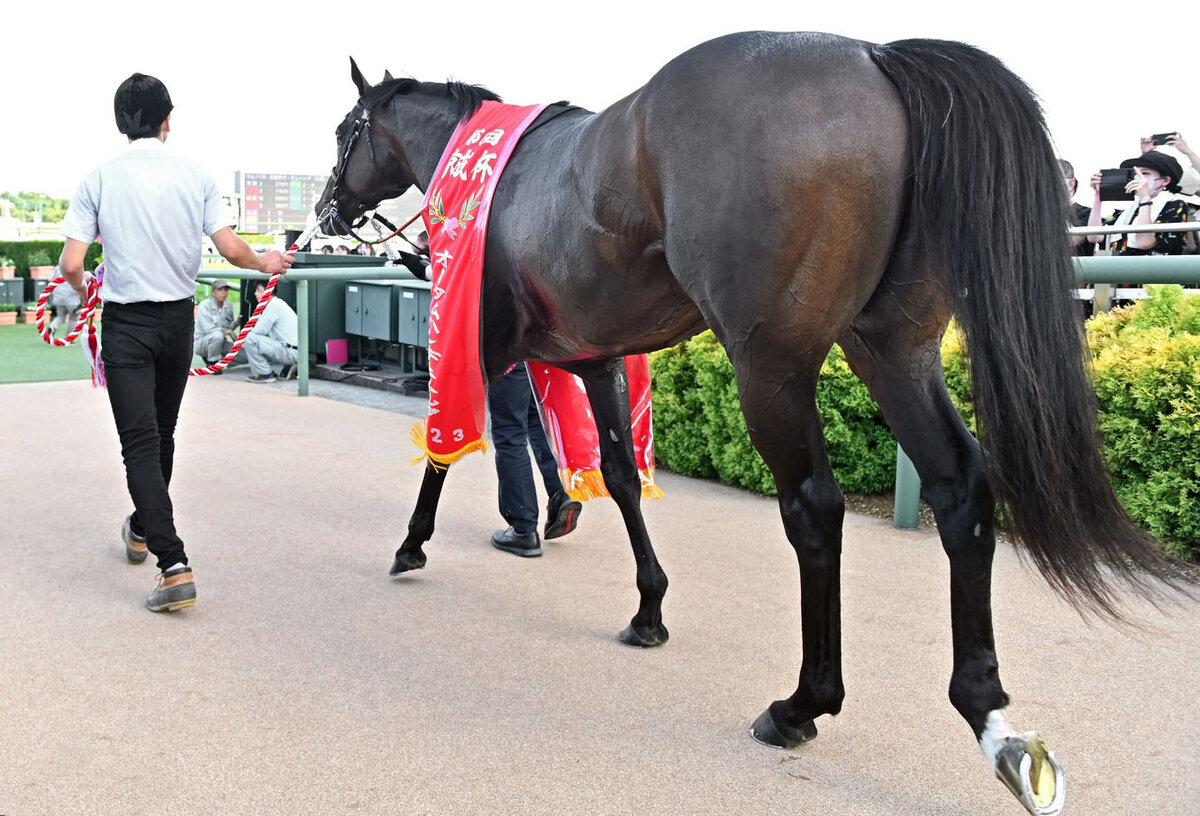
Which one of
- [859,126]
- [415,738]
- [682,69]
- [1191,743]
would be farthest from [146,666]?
[1191,743]

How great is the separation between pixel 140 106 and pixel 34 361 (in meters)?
9.50

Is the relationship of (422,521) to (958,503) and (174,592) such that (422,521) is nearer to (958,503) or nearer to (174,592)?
(174,592)

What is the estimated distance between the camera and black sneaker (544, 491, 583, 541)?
4.88 meters

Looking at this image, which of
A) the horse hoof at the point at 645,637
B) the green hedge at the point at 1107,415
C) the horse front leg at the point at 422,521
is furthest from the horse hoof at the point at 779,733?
the horse front leg at the point at 422,521

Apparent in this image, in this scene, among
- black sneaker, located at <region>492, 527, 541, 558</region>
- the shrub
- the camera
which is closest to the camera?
the shrub

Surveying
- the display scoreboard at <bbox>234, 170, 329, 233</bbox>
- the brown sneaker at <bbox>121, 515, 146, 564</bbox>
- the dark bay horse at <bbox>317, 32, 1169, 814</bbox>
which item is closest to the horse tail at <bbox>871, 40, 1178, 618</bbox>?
the dark bay horse at <bbox>317, 32, 1169, 814</bbox>

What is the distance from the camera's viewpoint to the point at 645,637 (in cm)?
366

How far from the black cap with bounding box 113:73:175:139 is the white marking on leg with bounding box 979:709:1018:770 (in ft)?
11.3

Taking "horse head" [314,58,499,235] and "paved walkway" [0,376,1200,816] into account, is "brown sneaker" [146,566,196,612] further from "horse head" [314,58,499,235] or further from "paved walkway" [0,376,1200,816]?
"horse head" [314,58,499,235]

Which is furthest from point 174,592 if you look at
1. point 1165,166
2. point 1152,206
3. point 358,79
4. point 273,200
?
point 273,200

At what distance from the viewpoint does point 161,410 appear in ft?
14.1

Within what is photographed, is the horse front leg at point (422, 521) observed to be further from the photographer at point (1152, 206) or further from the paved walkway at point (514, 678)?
the photographer at point (1152, 206)

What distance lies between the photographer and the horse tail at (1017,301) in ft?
8.00

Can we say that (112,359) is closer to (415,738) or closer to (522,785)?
(415,738)
